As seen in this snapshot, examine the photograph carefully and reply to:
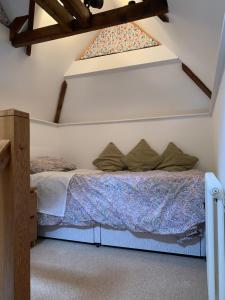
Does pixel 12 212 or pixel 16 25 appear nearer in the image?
pixel 12 212

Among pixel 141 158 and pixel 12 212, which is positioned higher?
pixel 141 158

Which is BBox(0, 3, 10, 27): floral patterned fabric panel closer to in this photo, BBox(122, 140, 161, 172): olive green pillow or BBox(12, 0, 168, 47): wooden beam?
BBox(12, 0, 168, 47): wooden beam

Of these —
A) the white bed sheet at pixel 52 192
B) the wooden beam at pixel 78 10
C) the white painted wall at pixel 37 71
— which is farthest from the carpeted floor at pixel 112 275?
the wooden beam at pixel 78 10

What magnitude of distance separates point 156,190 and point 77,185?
0.86 meters

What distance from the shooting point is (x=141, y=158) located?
367 cm

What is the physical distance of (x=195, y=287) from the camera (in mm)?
1702

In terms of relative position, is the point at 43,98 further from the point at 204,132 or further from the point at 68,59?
the point at 204,132

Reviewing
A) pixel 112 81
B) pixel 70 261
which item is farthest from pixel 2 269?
pixel 112 81

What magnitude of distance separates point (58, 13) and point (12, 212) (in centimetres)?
218

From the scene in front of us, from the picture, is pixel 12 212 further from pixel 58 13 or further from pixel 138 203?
pixel 58 13

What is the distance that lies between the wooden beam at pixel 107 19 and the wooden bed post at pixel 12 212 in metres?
1.98

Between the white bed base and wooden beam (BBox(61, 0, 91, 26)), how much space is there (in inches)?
88.8

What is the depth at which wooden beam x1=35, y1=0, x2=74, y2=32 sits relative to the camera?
86.0 inches

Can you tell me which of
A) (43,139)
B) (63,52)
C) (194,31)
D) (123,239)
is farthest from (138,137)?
(194,31)
